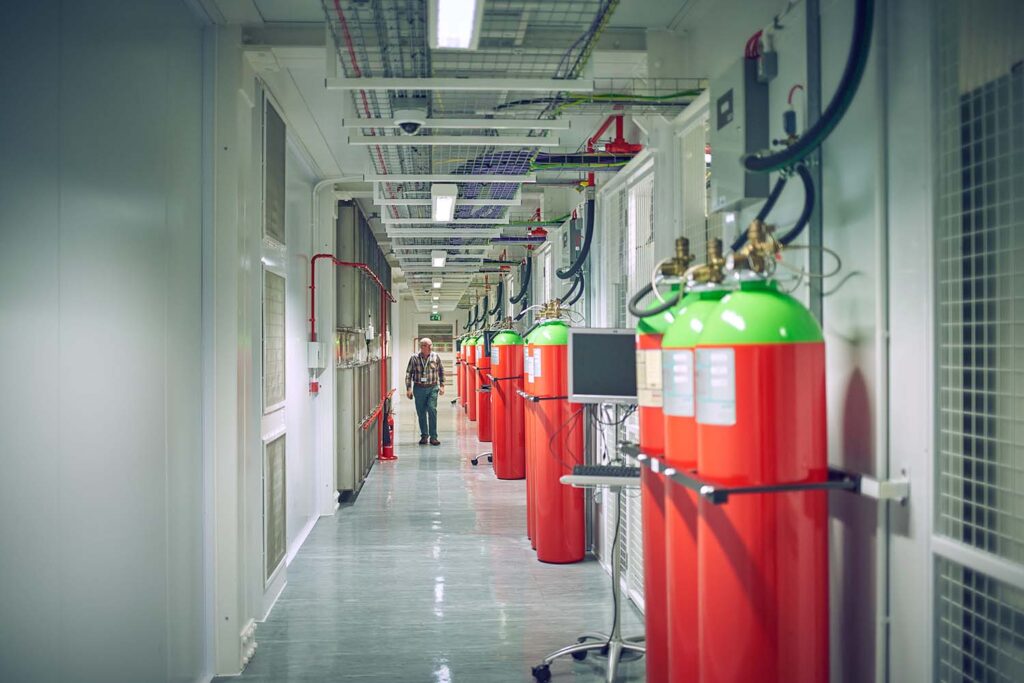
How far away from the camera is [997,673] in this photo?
1487 mm

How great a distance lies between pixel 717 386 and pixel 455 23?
1378 millimetres

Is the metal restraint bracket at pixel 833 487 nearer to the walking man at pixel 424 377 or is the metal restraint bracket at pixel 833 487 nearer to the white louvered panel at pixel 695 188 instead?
the white louvered panel at pixel 695 188

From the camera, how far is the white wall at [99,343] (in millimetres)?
1662

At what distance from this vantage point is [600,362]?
3391mm

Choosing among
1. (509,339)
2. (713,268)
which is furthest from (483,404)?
(713,268)

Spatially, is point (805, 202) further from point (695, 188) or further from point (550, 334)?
point (550, 334)

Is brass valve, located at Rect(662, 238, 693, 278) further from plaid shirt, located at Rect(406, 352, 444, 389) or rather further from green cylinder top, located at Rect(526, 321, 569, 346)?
plaid shirt, located at Rect(406, 352, 444, 389)

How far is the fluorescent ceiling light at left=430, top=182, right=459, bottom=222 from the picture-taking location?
4410 mm

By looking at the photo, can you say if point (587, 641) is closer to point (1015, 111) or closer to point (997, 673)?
point (997, 673)

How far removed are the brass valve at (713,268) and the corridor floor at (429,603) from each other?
1958mm

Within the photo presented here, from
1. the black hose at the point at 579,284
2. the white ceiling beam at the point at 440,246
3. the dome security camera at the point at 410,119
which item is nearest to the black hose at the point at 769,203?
the dome security camera at the point at 410,119

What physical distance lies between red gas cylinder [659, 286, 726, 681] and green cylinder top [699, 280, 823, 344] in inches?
6.8

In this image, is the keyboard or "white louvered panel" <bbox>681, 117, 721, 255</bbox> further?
"white louvered panel" <bbox>681, 117, 721, 255</bbox>

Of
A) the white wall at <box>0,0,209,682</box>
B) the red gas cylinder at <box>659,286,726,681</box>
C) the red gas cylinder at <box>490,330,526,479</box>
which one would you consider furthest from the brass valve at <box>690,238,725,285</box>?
the red gas cylinder at <box>490,330,526,479</box>
